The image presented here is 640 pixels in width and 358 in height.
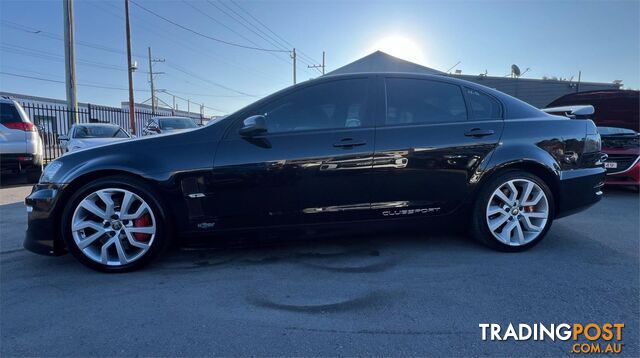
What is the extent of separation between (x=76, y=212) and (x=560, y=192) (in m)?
4.16

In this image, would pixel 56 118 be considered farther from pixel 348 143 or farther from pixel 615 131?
pixel 615 131

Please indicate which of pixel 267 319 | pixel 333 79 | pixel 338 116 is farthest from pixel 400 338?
pixel 333 79

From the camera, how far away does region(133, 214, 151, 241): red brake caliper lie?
2.85m

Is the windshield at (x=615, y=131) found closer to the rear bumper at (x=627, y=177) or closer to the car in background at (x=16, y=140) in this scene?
the rear bumper at (x=627, y=177)

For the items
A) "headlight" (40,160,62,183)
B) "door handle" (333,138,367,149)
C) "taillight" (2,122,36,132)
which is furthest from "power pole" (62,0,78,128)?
"door handle" (333,138,367,149)

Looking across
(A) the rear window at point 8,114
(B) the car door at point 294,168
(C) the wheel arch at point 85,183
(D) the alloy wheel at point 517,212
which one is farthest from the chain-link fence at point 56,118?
(D) the alloy wheel at point 517,212

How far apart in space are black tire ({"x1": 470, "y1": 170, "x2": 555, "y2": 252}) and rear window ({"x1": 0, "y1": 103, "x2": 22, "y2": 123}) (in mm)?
8443

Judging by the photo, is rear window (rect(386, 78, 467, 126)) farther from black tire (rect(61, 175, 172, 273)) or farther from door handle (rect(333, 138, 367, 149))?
black tire (rect(61, 175, 172, 273))

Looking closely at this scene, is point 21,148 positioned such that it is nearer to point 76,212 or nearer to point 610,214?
point 76,212

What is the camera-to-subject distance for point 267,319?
2.18 metres

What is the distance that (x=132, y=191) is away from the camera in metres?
2.81

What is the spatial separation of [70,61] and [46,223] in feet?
39.5

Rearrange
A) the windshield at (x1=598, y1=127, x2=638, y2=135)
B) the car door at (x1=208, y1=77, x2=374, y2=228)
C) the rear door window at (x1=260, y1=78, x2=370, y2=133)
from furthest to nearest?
the windshield at (x1=598, y1=127, x2=638, y2=135) < the rear door window at (x1=260, y1=78, x2=370, y2=133) < the car door at (x1=208, y1=77, x2=374, y2=228)

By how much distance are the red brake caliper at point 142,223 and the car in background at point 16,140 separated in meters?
6.12
